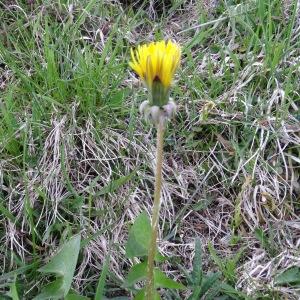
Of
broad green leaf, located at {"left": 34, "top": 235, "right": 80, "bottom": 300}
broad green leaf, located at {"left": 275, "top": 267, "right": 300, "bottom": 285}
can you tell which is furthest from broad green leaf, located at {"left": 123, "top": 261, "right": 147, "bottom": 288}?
broad green leaf, located at {"left": 275, "top": 267, "right": 300, "bottom": 285}

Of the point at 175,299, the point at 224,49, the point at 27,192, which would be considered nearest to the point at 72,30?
the point at 224,49

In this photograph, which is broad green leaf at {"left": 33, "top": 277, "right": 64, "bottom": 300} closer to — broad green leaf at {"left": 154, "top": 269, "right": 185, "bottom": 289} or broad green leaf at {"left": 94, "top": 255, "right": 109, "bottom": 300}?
broad green leaf at {"left": 94, "top": 255, "right": 109, "bottom": 300}

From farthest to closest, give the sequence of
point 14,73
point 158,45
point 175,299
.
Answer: point 14,73, point 175,299, point 158,45

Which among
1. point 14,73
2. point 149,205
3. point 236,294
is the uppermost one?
point 14,73

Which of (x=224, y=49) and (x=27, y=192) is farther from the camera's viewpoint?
(x=224, y=49)

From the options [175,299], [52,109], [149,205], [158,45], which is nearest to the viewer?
[158,45]

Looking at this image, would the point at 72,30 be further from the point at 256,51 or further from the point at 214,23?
the point at 256,51
